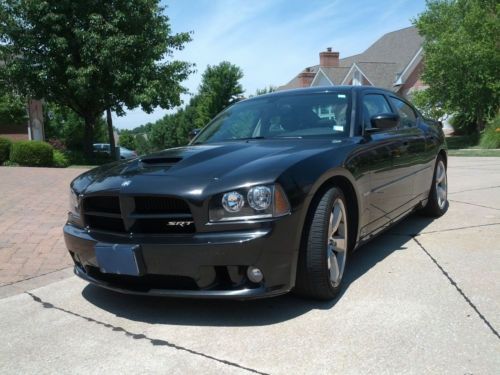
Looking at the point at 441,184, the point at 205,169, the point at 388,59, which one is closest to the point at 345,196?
the point at 205,169

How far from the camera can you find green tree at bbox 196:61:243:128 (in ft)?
138

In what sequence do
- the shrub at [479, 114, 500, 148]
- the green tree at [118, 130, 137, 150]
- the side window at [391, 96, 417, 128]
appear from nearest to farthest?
the side window at [391, 96, 417, 128] < the shrub at [479, 114, 500, 148] < the green tree at [118, 130, 137, 150]

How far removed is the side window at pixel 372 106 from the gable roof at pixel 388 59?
Result: 102ft

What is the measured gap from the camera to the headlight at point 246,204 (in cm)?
295

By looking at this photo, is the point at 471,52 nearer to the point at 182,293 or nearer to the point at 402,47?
the point at 402,47

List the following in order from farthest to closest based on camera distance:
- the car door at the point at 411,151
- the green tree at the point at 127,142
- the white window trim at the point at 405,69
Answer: the green tree at the point at 127,142 → the white window trim at the point at 405,69 → the car door at the point at 411,151

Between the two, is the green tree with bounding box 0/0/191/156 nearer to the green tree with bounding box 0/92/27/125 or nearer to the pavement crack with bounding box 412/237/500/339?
the green tree with bounding box 0/92/27/125

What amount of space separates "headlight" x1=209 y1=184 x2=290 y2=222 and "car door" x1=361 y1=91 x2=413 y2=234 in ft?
4.03

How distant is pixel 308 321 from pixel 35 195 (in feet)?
24.8

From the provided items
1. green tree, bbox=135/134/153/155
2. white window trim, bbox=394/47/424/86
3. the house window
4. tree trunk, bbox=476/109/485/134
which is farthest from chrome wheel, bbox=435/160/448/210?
green tree, bbox=135/134/153/155

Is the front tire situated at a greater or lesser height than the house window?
lesser

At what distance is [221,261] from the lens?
291 centimetres

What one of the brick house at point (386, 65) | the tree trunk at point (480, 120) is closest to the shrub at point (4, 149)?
the tree trunk at point (480, 120)

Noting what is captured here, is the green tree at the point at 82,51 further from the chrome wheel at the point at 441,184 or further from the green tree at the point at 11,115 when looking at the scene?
the chrome wheel at the point at 441,184
